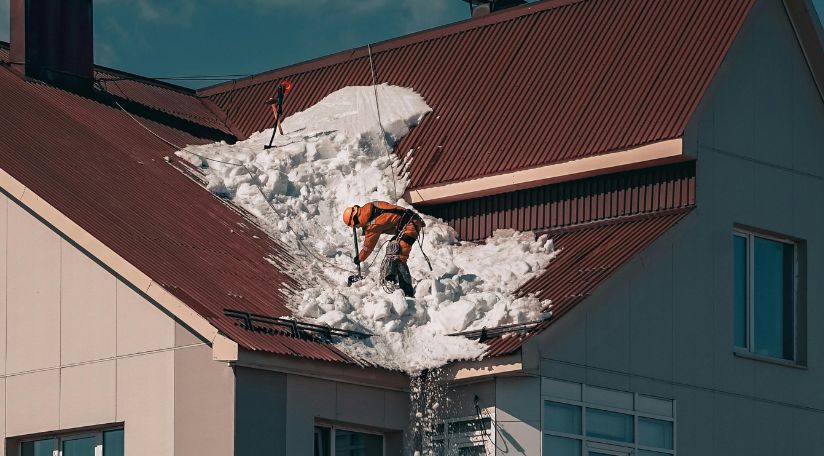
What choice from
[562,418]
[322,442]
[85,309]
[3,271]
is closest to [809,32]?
[562,418]

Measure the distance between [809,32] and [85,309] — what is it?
36.8 ft

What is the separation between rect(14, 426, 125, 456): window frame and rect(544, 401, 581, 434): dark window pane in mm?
4893

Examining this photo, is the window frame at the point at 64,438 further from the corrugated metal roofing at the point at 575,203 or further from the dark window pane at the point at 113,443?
the corrugated metal roofing at the point at 575,203

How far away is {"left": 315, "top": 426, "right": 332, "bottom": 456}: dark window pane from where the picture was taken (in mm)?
20906

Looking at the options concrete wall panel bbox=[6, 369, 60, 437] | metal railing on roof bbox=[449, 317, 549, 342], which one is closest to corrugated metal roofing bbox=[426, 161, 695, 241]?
metal railing on roof bbox=[449, 317, 549, 342]

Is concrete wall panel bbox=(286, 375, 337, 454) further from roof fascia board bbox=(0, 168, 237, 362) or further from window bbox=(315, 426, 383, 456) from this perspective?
roof fascia board bbox=(0, 168, 237, 362)

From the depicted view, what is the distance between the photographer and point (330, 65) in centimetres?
3000

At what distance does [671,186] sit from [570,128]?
214cm

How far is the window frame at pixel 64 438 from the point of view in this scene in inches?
818

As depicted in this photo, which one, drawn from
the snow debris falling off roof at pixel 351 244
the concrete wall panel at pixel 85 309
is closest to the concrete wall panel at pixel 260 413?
the snow debris falling off roof at pixel 351 244

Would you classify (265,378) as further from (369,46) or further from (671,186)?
(369,46)

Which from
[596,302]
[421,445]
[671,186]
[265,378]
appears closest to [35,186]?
[265,378]

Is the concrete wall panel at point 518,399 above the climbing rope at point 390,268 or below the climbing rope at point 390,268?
below

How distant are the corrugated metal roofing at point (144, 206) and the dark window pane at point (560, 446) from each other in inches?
99.6
